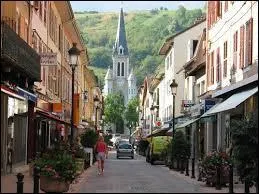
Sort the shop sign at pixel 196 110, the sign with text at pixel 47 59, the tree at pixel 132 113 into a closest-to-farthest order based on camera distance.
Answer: the sign with text at pixel 47 59
the shop sign at pixel 196 110
the tree at pixel 132 113

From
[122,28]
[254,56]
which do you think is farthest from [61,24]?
[122,28]

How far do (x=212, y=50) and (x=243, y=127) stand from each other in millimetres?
21480

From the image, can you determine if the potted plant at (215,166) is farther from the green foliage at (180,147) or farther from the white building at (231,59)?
the green foliage at (180,147)

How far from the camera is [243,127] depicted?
1866 centimetres

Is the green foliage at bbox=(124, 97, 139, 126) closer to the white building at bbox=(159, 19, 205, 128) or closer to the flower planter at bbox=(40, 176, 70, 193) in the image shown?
the white building at bbox=(159, 19, 205, 128)

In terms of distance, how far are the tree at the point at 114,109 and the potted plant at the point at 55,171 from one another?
14429 cm

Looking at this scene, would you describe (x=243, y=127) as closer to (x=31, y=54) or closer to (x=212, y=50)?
(x=31, y=54)

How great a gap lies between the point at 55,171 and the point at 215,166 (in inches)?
251

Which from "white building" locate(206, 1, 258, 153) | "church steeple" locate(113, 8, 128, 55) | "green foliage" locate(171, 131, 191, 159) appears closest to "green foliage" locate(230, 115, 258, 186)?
"white building" locate(206, 1, 258, 153)

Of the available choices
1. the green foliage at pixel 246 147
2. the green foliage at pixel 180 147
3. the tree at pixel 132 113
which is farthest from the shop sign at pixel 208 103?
the tree at pixel 132 113

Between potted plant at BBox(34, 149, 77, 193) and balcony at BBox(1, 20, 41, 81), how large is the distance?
3918 mm

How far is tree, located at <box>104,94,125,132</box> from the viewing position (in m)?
165

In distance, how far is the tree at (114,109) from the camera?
16488 centimetres

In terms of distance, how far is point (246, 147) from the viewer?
18.6 m
